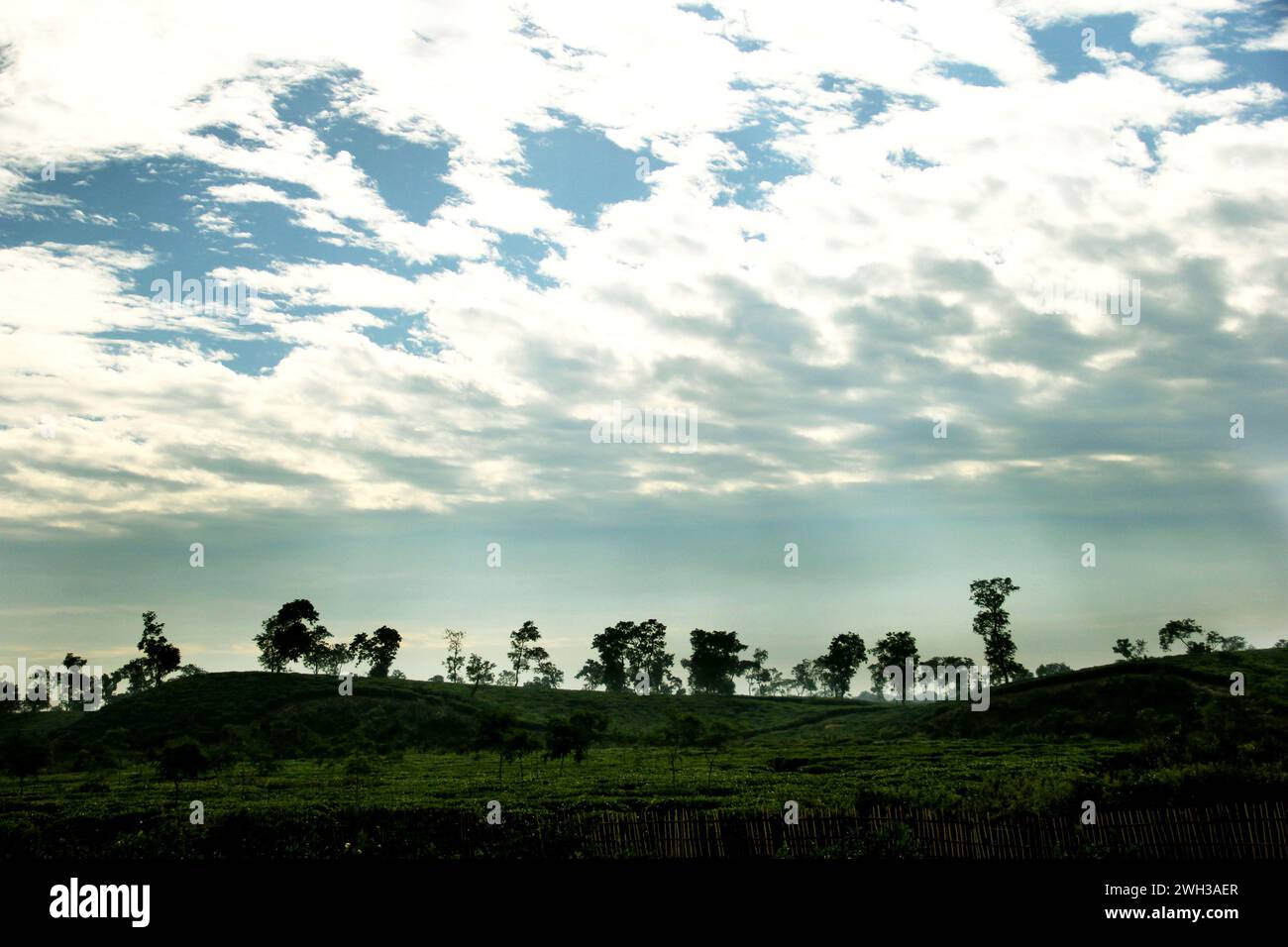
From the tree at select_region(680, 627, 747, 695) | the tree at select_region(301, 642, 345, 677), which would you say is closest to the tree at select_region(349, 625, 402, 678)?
the tree at select_region(301, 642, 345, 677)

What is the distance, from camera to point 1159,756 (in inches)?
1660

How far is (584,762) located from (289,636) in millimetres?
85569

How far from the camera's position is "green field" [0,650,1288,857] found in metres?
32.7

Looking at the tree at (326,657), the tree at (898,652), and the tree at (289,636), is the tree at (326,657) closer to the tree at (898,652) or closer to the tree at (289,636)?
the tree at (289,636)

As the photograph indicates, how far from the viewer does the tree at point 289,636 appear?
136 meters

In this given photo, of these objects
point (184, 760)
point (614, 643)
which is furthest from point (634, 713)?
point (184, 760)

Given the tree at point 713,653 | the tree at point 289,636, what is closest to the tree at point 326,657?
the tree at point 289,636

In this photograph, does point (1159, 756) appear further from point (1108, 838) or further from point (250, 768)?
point (250, 768)

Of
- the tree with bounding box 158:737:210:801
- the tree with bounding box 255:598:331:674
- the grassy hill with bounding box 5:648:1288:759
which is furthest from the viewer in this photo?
the tree with bounding box 255:598:331:674

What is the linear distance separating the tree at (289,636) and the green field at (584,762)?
1552 centimetres

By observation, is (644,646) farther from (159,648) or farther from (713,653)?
(159,648)

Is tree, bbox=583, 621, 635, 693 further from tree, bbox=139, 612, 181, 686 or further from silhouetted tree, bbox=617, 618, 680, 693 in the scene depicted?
tree, bbox=139, 612, 181, 686

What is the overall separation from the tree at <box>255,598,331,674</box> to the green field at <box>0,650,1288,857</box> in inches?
611
